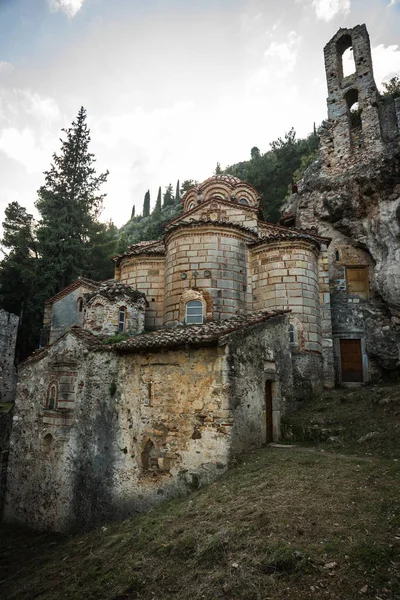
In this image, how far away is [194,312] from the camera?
13.9 meters

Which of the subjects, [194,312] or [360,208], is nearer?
[194,312]

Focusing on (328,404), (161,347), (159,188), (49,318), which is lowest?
(328,404)

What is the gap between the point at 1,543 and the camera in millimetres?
9922

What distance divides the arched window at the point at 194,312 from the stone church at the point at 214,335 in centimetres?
4

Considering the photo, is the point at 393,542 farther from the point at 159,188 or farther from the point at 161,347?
the point at 159,188

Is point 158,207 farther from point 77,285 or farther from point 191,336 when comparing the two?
point 191,336

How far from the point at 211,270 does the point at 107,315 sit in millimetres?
4355

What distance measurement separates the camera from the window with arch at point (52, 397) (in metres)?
10.7

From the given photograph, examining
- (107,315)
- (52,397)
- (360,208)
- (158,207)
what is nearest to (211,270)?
(107,315)

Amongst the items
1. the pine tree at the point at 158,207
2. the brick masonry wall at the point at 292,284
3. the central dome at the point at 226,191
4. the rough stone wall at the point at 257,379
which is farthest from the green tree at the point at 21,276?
the pine tree at the point at 158,207

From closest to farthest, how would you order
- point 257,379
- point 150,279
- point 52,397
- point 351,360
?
1. point 257,379
2. point 52,397
3. point 150,279
4. point 351,360

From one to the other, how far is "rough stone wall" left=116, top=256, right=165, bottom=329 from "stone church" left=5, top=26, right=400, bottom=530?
0.16ft

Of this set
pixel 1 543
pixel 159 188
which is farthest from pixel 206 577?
pixel 159 188

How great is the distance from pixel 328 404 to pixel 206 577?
27.1ft
